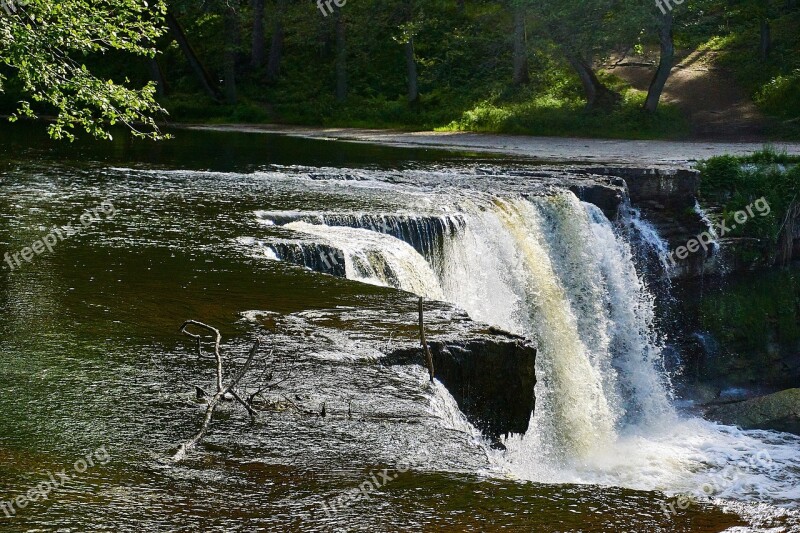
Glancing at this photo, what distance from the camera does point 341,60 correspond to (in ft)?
119

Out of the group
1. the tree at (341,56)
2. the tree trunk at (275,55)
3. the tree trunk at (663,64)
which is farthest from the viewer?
the tree trunk at (275,55)

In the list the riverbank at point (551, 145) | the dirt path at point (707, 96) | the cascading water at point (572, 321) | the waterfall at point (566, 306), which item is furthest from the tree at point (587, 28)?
the waterfall at point (566, 306)

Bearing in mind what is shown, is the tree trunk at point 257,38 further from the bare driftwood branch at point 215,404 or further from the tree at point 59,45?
the bare driftwood branch at point 215,404

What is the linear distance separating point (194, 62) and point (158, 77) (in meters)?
1.68

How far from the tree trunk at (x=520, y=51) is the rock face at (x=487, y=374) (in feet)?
79.5

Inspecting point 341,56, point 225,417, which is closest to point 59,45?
point 225,417

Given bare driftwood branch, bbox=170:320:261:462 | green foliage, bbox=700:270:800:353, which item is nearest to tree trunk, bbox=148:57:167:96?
green foliage, bbox=700:270:800:353

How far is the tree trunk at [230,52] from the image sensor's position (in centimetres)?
3666

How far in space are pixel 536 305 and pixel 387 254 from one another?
3077 millimetres

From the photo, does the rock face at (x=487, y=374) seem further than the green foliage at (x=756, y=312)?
No

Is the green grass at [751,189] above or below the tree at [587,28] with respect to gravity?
below

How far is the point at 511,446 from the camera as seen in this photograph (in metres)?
10.0

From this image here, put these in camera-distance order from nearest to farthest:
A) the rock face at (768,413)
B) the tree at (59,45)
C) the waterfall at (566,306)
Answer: the tree at (59,45), the waterfall at (566,306), the rock face at (768,413)

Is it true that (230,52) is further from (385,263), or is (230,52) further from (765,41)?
(385,263)
